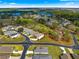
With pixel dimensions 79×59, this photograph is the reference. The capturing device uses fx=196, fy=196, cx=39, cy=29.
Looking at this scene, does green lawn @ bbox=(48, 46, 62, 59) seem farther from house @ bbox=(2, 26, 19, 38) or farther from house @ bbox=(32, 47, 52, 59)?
house @ bbox=(2, 26, 19, 38)

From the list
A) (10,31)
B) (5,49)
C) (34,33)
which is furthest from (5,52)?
(34,33)

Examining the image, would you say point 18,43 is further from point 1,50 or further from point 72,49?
point 72,49

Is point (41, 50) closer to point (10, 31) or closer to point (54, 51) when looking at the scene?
point (54, 51)

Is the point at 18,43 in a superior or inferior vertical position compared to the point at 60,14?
inferior

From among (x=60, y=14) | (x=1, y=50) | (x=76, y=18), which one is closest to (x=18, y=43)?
(x=1, y=50)

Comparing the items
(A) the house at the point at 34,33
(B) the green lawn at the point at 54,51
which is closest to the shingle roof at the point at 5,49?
(A) the house at the point at 34,33

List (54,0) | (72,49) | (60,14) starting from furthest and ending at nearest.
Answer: (60,14)
(72,49)
(54,0)

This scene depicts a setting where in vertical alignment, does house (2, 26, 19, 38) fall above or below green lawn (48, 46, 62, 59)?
above

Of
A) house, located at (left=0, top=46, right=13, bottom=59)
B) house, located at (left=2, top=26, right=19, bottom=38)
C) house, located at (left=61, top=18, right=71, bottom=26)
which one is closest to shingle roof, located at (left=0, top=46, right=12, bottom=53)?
house, located at (left=0, top=46, right=13, bottom=59)

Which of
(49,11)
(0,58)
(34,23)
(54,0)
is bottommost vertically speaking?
(0,58)
